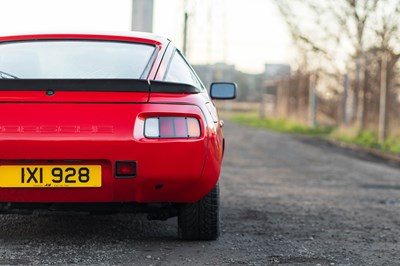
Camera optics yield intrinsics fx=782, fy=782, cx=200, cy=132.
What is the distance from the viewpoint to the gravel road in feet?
13.5

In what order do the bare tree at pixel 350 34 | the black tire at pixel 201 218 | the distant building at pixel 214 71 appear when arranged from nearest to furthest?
1. the black tire at pixel 201 218
2. the bare tree at pixel 350 34
3. the distant building at pixel 214 71

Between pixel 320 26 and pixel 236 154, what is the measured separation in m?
10.0

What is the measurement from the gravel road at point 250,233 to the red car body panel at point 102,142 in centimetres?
34

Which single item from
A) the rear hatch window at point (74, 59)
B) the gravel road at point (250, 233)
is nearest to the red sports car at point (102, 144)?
the rear hatch window at point (74, 59)

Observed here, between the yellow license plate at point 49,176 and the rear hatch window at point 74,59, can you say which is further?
the rear hatch window at point 74,59

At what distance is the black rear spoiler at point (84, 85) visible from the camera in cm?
402

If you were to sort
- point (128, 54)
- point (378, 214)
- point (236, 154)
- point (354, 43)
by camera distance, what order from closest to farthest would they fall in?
point (128, 54) < point (378, 214) < point (236, 154) < point (354, 43)

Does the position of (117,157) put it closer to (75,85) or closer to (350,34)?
(75,85)

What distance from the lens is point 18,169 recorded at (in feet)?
12.9

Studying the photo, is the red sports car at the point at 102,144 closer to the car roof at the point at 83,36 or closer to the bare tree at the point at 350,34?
the car roof at the point at 83,36

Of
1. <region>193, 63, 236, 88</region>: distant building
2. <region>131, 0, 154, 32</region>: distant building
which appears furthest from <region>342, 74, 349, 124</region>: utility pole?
<region>193, 63, 236, 88</region>: distant building

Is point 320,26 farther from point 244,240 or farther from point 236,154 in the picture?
point 244,240

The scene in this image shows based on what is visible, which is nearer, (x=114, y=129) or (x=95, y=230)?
(x=114, y=129)

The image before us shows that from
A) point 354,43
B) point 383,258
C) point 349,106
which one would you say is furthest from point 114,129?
point 349,106
